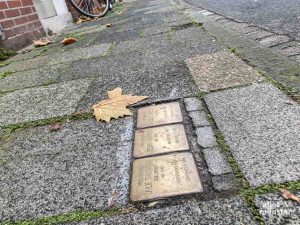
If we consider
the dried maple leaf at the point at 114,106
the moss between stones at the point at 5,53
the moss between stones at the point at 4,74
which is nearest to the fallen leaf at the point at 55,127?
the dried maple leaf at the point at 114,106

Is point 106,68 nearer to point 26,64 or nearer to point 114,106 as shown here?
point 114,106

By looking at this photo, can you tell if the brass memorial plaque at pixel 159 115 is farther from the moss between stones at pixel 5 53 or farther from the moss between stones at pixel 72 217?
the moss between stones at pixel 5 53

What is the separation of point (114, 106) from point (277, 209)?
92 cm

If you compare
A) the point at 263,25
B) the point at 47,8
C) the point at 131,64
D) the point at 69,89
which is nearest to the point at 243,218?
the point at 69,89

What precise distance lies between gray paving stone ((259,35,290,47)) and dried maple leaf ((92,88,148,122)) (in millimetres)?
1158

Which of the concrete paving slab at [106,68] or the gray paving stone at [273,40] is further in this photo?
the gray paving stone at [273,40]

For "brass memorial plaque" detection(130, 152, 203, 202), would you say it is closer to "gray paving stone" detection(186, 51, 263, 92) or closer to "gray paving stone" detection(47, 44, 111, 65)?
"gray paving stone" detection(186, 51, 263, 92)

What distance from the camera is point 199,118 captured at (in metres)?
1.30

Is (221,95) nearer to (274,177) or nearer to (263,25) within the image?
(274,177)

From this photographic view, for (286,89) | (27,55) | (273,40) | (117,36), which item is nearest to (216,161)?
(286,89)

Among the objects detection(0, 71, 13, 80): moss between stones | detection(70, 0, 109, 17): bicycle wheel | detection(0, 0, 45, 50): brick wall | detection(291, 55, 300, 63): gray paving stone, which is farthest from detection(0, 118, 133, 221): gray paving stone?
detection(70, 0, 109, 17): bicycle wheel

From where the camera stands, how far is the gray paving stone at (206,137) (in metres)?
1.11

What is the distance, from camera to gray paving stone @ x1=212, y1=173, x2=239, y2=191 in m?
0.89

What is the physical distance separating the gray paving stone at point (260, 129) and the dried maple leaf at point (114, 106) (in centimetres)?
37
